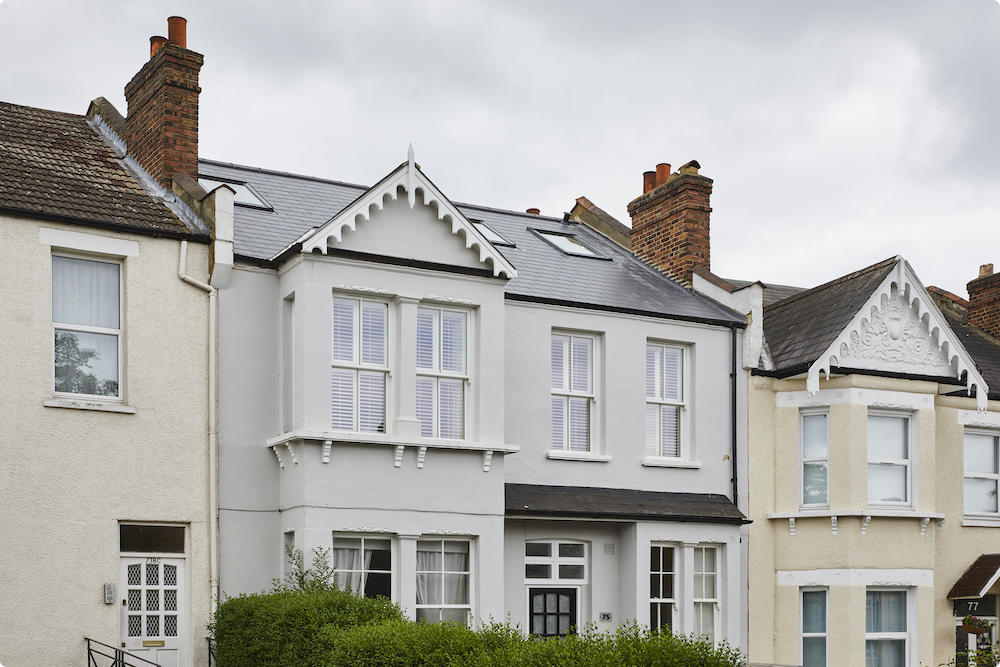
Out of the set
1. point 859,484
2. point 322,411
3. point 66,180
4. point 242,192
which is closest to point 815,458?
point 859,484

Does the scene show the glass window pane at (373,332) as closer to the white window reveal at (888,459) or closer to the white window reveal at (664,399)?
the white window reveal at (664,399)

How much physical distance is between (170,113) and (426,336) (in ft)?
16.4

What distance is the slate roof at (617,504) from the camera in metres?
19.1

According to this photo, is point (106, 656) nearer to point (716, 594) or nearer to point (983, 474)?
point (716, 594)

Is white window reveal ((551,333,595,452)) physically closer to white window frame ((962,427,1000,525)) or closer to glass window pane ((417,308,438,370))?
glass window pane ((417,308,438,370))

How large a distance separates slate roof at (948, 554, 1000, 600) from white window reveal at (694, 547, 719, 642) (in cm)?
455

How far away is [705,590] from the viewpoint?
20.8 metres

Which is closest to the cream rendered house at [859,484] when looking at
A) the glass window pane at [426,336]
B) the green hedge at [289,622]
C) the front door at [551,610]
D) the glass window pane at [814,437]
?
the glass window pane at [814,437]

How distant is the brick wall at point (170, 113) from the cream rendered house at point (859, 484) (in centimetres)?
966

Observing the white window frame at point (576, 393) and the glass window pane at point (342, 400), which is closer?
the glass window pane at point (342, 400)

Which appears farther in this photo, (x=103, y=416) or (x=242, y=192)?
(x=242, y=192)

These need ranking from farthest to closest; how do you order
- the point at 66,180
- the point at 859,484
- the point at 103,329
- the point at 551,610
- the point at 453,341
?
the point at 859,484 < the point at 551,610 < the point at 453,341 < the point at 66,180 < the point at 103,329

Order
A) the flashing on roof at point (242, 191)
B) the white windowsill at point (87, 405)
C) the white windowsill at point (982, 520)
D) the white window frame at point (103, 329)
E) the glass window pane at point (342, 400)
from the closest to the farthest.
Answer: the white windowsill at point (87, 405) < the white window frame at point (103, 329) < the glass window pane at point (342, 400) < the flashing on roof at point (242, 191) < the white windowsill at point (982, 520)

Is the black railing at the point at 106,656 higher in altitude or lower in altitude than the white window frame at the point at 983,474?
lower
